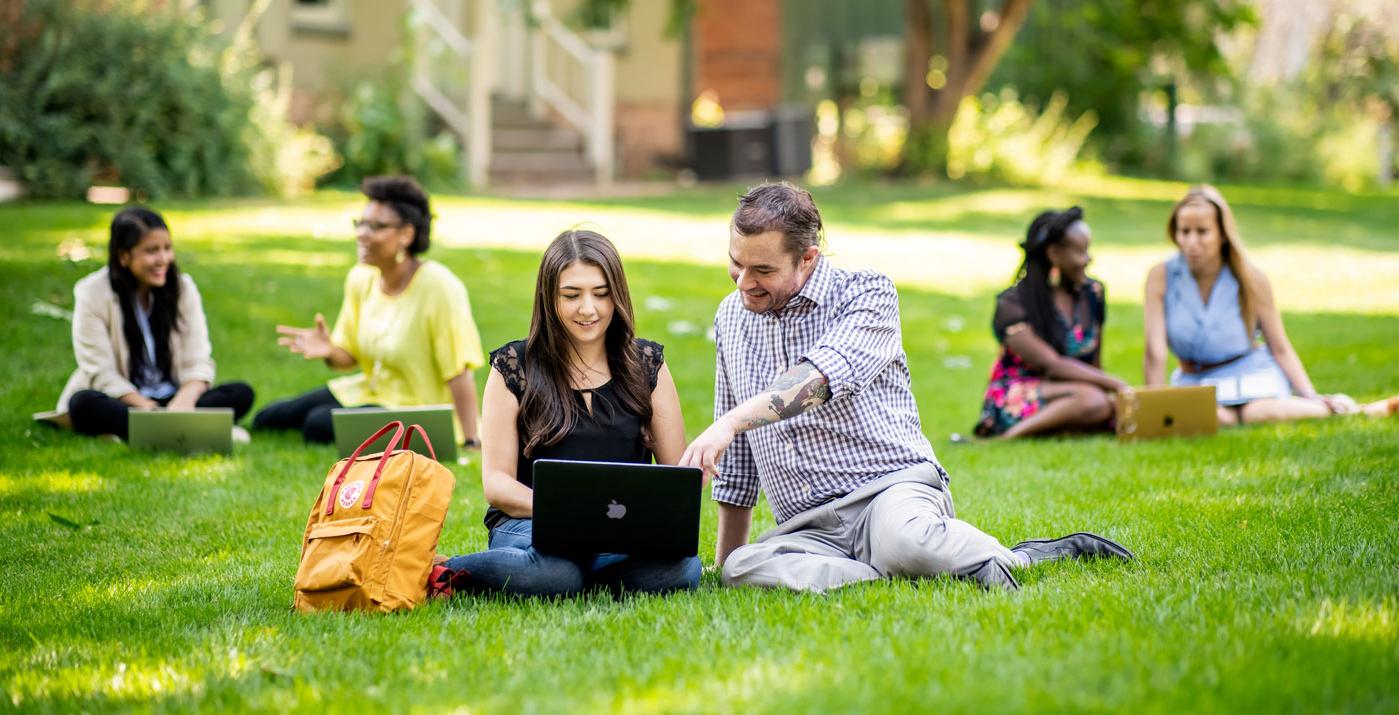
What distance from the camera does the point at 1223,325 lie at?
8227 mm

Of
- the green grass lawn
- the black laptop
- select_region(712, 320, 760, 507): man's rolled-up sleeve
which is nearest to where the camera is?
the green grass lawn

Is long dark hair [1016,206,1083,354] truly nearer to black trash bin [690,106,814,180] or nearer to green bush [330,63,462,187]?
green bush [330,63,462,187]

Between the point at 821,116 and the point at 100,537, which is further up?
the point at 821,116

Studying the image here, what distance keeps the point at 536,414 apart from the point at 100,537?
83.4 inches

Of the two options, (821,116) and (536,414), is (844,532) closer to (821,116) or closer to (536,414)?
(536,414)

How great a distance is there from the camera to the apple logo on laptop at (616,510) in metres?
4.38

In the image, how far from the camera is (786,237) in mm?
4586

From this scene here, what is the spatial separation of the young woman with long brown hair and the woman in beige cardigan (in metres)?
3.44

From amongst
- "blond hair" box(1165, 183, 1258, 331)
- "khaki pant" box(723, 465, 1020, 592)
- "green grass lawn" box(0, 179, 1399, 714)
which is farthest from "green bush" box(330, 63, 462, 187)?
"khaki pant" box(723, 465, 1020, 592)

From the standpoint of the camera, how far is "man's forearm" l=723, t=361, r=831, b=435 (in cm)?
440

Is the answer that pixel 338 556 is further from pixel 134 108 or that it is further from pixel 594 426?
pixel 134 108

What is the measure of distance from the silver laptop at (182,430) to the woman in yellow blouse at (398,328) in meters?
0.52

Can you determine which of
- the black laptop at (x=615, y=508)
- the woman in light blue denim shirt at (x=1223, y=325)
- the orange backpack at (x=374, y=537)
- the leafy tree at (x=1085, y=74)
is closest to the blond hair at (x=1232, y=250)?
the woman in light blue denim shirt at (x=1223, y=325)

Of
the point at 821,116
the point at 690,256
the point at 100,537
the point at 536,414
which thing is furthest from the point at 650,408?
the point at 821,116
